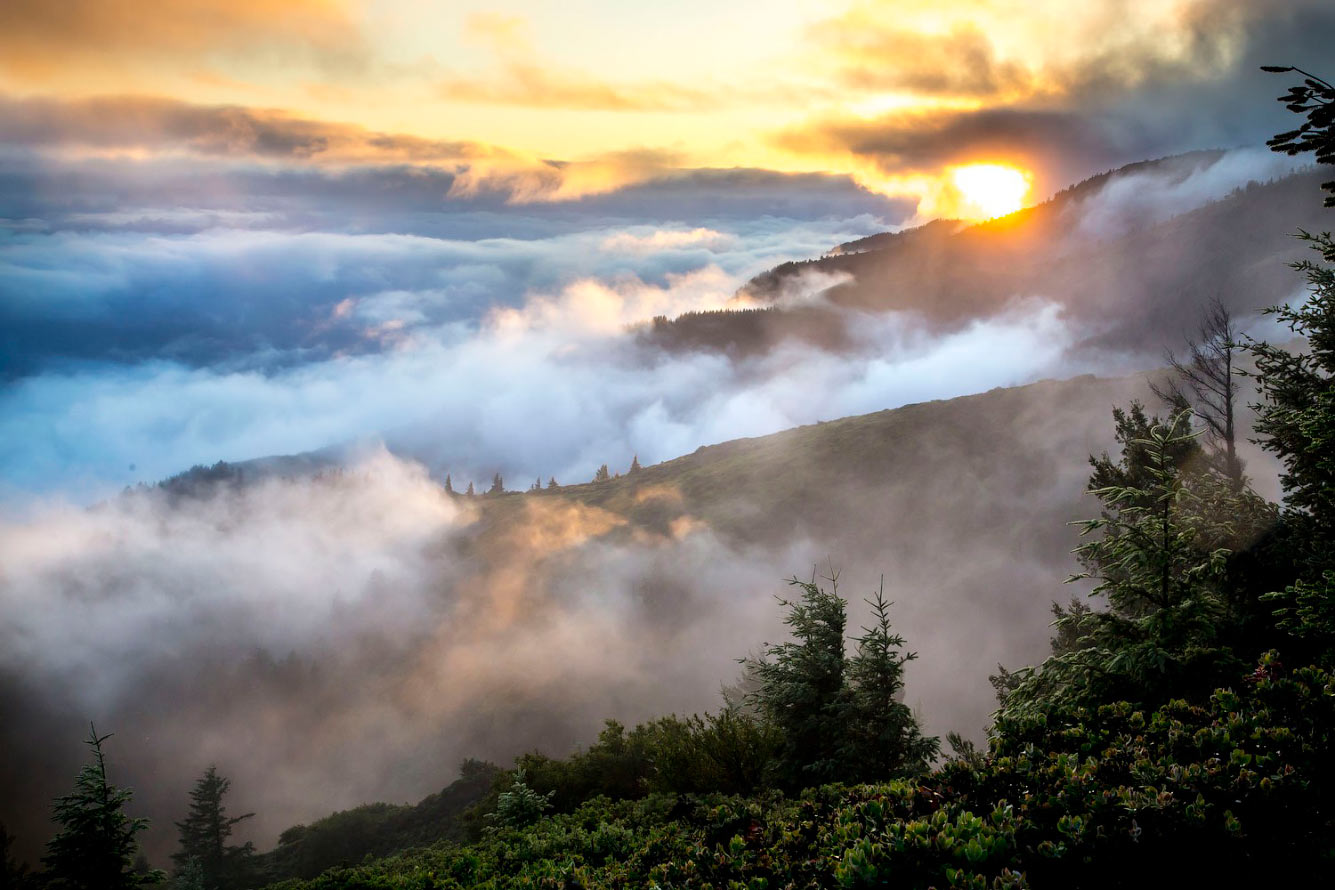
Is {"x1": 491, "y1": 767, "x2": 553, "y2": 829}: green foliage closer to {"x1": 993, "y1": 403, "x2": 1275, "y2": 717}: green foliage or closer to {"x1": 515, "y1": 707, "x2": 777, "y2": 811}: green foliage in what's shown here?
{"x1": 515, "y1": 707, "x2": 777, "y2": 811}: green foliage

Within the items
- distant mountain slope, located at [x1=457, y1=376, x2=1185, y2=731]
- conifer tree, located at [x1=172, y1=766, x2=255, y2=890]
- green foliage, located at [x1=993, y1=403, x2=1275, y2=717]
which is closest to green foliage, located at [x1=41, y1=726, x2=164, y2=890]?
green foliage, located at [x1=993, y1=403, x2=1275, y2=717]

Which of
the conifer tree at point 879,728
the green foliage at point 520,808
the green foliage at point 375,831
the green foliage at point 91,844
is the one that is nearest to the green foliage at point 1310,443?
the conifer tree at point 879,728

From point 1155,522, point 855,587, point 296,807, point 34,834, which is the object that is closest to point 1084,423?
point 855,587

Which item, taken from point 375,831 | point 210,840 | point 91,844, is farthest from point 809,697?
point 210,840

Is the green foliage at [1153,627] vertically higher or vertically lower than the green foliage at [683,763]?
higher

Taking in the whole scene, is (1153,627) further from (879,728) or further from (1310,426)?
(879,728)

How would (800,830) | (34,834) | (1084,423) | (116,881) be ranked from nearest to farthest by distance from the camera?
(800,830), (116,881), (1084,423), (34,834)

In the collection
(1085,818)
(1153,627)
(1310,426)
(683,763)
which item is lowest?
(683,763)

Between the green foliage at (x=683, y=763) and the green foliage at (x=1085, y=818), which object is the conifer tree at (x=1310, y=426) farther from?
the green foliage at (x=683, y=763)

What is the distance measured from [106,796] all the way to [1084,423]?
18435cm

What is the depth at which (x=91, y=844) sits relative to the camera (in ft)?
96.0

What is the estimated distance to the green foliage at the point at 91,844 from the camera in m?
28.9

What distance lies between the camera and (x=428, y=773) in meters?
151

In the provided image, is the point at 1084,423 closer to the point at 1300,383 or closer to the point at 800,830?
the point at 1300,383
